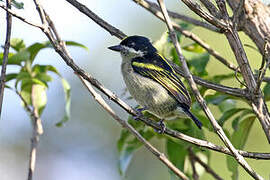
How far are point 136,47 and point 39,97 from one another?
1189mm

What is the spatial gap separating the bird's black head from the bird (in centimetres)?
9

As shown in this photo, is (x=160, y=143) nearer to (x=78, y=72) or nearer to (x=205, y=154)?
(x=205, y=154)

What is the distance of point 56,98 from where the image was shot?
1066cm

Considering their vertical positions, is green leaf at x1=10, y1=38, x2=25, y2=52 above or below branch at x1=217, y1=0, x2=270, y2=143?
above

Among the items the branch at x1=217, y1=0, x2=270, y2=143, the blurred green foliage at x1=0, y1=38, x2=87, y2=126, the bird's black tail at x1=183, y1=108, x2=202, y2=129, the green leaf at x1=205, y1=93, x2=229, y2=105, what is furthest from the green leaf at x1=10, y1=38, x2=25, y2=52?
the branch at x1=217, y1=0, x2=270, y2=143

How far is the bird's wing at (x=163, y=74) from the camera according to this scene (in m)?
4.14

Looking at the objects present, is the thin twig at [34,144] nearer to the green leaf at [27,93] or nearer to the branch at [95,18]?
the green leaf at [27,93]

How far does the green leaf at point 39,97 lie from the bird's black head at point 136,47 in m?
0.89

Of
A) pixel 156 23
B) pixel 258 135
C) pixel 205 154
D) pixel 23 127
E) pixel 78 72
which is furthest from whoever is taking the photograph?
pixel 23 127

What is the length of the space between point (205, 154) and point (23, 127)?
664cm

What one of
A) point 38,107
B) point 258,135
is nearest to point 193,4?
point 38,107

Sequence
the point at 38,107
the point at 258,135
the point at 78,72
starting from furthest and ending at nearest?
1. the point at 258,135
2. the point at 38,107
3. the point at 78,72

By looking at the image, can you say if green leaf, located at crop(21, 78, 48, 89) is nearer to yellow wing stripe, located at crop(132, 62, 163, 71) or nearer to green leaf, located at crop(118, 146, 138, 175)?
yellow wing stripe, located at crop(132, 62, 163, 71)

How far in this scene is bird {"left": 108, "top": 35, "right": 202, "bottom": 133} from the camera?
4168 millimetres
